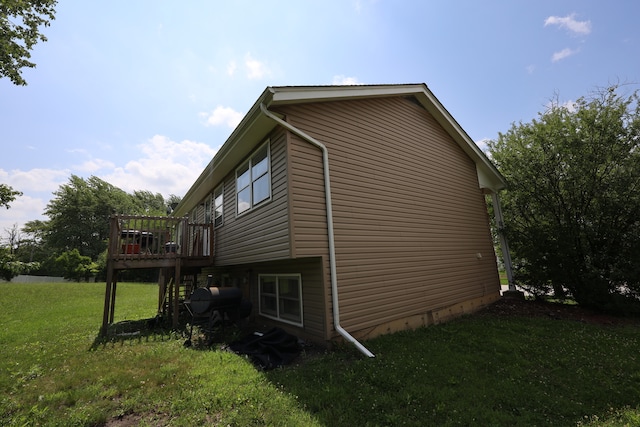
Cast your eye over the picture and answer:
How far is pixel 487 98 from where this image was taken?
10617 millimetres

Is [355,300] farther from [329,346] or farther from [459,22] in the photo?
[459,22]

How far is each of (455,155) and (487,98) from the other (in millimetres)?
2831

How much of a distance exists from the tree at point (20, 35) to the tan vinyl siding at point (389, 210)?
998 centimetres

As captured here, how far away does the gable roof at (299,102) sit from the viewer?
5.73 metres

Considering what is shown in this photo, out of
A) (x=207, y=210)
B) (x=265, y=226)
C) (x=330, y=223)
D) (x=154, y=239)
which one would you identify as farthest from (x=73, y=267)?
(x=330, y=223)

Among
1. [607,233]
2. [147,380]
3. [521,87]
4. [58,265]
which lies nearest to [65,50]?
[147,380]

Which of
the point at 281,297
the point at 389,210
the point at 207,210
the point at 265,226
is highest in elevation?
the point at 207,210

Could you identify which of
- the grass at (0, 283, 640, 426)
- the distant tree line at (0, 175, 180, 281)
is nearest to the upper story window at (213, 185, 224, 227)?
the grass at (0, 283, 640, 426)

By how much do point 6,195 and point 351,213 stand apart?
16.2 metres

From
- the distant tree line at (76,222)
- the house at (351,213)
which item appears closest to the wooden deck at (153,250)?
the house at (351,213)

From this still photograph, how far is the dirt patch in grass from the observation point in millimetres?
7371

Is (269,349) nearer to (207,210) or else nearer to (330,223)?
(330,223)

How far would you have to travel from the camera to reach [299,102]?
19.7 ft

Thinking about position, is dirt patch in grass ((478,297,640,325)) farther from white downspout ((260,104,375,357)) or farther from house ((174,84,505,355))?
white downspout ((260,104,375,357))
